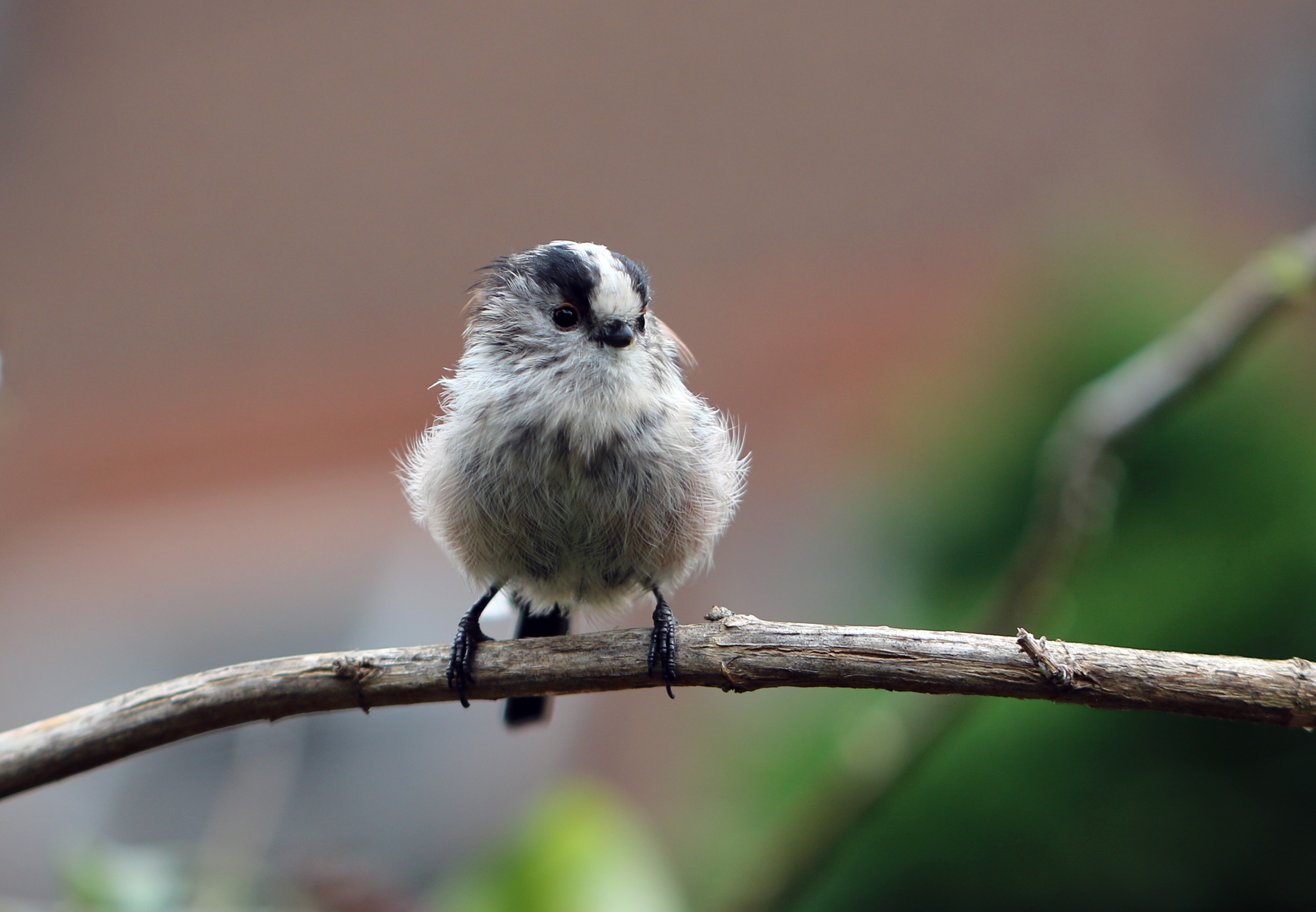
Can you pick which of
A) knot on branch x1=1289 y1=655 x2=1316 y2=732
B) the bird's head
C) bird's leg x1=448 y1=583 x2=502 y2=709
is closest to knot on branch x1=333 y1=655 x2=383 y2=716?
bird's leg x1=448 y1=583 x2=502 y2=709

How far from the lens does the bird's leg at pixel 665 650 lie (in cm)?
156

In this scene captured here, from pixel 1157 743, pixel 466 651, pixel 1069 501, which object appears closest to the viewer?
pixel 466 651

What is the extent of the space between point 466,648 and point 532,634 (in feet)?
1.97

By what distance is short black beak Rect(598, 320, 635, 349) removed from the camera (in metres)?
1.86

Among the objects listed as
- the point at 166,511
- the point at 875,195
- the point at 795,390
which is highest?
the point at 875,195

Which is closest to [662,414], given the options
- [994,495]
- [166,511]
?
[994,495]

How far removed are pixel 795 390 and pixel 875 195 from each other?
1314mm

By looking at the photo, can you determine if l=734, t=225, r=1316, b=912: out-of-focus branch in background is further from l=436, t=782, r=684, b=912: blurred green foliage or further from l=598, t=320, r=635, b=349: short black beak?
l=598, t=320, r=635, b=349: short black beak

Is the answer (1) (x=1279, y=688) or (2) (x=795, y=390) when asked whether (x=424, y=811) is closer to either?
(2) (x=795, y=390)

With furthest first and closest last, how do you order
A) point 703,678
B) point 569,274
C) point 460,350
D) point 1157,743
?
point 460,350 → point 1157,743 → point 569,274 → point 703,678

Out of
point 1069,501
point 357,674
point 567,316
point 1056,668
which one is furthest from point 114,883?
point 1069,501

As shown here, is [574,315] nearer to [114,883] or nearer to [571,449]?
[571,449]

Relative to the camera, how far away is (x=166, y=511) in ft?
18.8

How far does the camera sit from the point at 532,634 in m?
2.36
